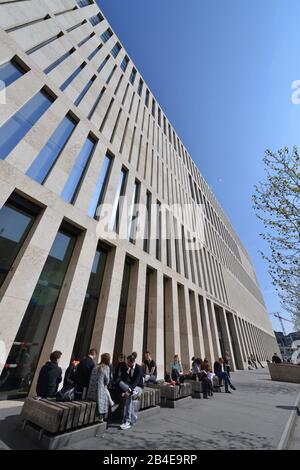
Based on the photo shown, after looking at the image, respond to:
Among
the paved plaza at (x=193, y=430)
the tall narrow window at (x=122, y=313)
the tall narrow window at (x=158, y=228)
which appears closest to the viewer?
the paved plaza at (x=193, y=430)

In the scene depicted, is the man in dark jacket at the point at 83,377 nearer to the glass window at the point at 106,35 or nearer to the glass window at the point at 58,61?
the glass window at the point at 58,61

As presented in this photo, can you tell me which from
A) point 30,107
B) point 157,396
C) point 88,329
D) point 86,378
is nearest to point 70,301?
point 88,329

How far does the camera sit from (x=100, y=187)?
12297 mm

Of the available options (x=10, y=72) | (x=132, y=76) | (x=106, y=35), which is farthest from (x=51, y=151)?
(x=132, y=76)

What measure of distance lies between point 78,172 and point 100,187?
153 centimetres

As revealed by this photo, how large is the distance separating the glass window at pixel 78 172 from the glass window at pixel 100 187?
1013mm

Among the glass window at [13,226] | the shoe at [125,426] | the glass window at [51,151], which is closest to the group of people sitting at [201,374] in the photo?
the shoe at [125,426]

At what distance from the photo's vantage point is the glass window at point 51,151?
9008 mm

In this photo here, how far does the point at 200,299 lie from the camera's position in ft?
71.7

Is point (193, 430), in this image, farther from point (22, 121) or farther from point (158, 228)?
point (158, 228)

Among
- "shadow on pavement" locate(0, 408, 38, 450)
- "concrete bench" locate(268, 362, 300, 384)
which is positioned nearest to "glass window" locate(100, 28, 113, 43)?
"shadow on pavement" locate(0, 408, 38, 450)

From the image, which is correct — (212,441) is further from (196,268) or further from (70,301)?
(196,268)

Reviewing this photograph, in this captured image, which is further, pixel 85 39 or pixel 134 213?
pixel 85 39

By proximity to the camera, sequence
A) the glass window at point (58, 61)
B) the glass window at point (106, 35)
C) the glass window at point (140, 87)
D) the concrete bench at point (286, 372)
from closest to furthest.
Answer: the glass window at point (58, 61), the concrete bench at point (286, 372), the glass window at point (106, 35), the glass window at point (140, 87)
